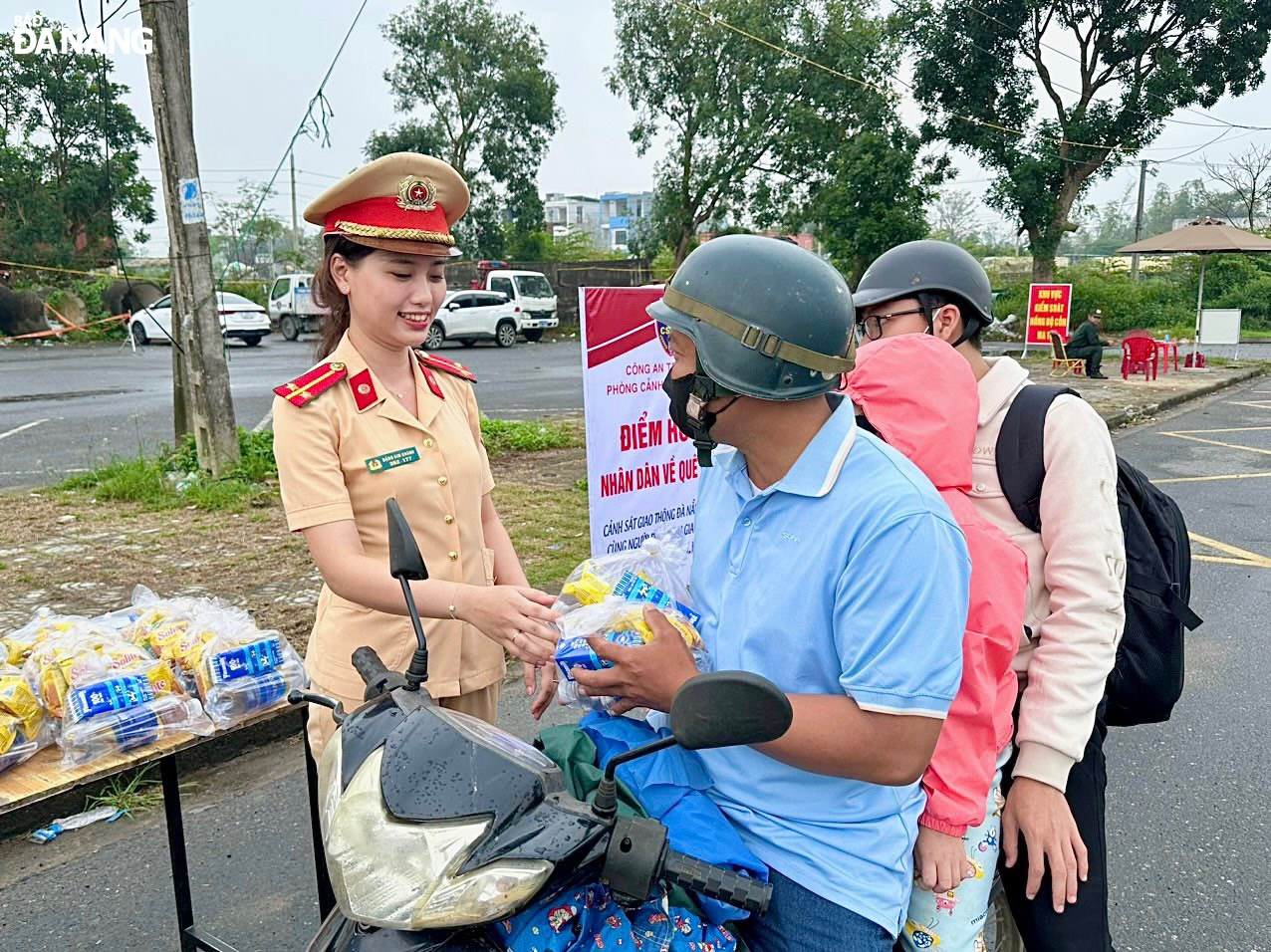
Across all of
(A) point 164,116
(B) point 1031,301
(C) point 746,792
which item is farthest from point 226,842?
(B) point 1031,301

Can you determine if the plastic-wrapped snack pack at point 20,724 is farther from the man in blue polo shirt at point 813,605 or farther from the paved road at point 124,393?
the paved road at point 124,393

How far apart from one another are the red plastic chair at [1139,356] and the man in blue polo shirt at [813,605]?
739 inches

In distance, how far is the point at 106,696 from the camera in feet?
6.64

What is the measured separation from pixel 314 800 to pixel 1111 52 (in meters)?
27.9

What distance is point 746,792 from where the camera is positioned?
4.68 ft

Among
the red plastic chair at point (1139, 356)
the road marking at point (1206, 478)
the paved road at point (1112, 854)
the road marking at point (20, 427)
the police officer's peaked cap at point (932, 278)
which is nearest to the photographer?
the police officer's peaked cap at point (932, 278)

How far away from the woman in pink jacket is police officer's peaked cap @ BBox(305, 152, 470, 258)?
932mm

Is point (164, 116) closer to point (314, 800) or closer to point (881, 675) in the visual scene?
point (314, 800)

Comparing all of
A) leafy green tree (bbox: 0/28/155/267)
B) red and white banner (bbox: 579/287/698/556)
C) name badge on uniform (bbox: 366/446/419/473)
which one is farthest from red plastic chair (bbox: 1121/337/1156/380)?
leafy green tree (bbox: 0/28/155/267)

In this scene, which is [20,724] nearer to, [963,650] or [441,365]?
[441,365]

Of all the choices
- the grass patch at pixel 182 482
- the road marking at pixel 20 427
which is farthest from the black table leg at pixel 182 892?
the road marking at pixel 20 427

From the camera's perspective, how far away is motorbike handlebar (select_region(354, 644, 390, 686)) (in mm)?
1492

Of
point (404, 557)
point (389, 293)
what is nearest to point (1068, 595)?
point (404, 557)

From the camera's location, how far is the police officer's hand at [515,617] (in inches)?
62.7
